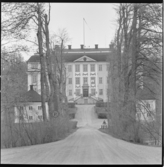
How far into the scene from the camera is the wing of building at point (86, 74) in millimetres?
2773

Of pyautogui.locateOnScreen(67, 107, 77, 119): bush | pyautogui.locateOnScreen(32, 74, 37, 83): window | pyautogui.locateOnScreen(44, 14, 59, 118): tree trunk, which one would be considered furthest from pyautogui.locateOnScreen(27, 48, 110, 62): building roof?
pyautogui.locateOnScreen(67, 107, 77, 119): bush

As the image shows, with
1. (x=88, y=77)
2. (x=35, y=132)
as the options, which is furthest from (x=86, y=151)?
(x=88, y=77)

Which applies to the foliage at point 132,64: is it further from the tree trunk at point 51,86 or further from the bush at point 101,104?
the tree trunk at point 51,86

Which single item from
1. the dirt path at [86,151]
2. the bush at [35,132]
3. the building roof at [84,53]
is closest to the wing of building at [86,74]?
the building roof at [84,53]

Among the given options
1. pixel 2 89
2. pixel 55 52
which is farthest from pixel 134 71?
pixel 2 89

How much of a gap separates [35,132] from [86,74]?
695 mm

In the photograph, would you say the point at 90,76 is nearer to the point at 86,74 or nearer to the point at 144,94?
the point at 86,74

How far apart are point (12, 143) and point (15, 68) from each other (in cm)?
67

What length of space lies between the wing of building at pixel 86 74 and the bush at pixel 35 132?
0.24 m

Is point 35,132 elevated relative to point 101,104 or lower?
lower

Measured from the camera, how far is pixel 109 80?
2.85 metres

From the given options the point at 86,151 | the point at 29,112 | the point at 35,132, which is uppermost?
the point at 29,112

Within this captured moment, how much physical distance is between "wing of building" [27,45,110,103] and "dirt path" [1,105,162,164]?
113 millimetres

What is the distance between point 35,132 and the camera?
295cm
